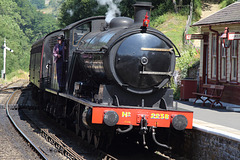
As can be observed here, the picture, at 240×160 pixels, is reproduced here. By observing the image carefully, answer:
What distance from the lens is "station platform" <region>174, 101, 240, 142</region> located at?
8.55 metres

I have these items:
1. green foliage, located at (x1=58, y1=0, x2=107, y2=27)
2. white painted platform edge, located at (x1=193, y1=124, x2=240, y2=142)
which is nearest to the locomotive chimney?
white painted platform edge, located at (x1=193, y1=124, x2=240, y2=142)

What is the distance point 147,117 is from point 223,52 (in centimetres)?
782

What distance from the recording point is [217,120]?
1102cm

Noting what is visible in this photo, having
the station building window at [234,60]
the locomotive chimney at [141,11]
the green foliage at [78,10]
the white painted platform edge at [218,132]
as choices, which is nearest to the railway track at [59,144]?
the white painted platform edge at [218,132]

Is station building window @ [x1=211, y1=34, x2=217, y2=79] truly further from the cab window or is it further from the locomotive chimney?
the locomotive chimney

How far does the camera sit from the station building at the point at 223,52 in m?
13.9

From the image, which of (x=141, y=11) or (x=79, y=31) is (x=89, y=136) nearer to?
(x=79, y=31)

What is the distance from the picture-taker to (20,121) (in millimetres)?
14898

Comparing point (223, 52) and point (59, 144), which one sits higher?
point (223, 52)

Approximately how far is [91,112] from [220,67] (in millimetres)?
8304

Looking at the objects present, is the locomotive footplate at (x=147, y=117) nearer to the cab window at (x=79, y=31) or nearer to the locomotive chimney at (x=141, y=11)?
the locomotive chimney at (x=141, y=11)

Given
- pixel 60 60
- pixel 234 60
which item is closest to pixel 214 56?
pixel 234 60

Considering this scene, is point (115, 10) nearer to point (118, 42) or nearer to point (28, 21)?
point (118, 42)

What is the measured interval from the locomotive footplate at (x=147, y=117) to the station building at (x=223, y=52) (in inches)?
207
